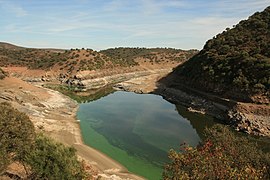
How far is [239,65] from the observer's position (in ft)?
187

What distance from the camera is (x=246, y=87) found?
50219 millimetres

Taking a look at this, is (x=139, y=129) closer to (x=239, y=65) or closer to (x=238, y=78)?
(x=238, y=78)

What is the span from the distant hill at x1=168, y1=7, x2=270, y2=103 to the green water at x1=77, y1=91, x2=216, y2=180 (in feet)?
26.7

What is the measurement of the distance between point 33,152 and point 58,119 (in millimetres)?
28304

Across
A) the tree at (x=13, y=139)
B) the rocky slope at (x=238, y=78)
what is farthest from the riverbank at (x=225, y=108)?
the tree at (x=13, y=139)

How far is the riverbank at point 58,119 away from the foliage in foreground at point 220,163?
11904mm

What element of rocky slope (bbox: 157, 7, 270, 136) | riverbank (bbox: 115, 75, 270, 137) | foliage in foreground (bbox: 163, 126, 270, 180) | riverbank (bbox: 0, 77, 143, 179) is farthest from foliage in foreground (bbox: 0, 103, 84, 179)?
rocky slope (bbox: 157, 7, 270, 136)

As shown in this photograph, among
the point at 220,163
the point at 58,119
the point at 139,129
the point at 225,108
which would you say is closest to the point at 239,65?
the point at 225,108

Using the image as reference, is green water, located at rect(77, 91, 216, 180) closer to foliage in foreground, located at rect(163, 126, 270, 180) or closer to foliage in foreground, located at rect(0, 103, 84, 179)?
foliage in foreground, located at rect(163, 126, 270, 180)

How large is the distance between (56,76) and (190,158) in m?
86.0

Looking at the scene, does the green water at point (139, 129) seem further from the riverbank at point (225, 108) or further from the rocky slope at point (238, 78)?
the rocky slope at point (238, 78)

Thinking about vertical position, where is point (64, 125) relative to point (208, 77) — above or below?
below

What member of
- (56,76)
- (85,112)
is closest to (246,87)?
(85,112)

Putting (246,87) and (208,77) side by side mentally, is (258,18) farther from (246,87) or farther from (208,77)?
(246,87)
